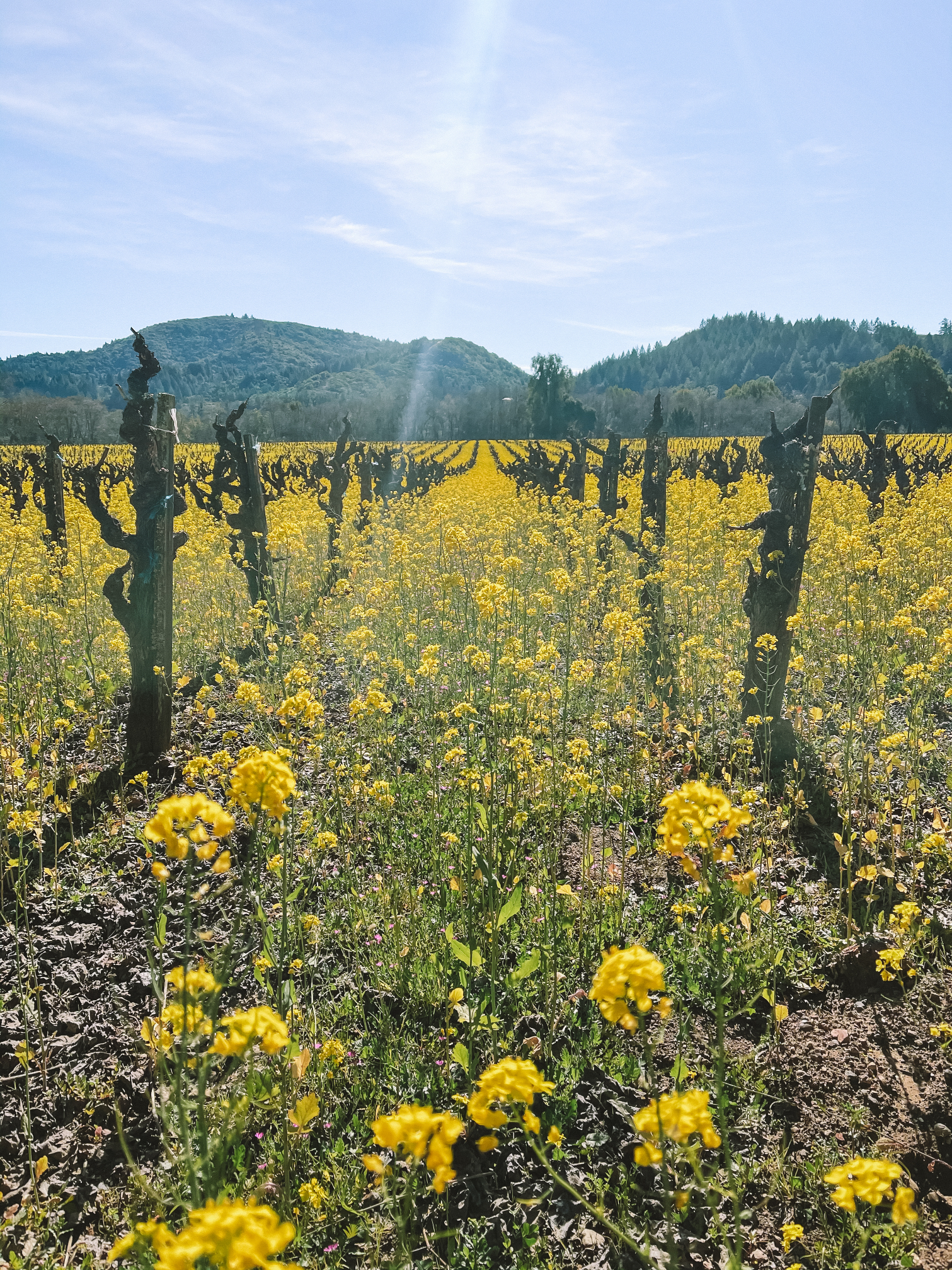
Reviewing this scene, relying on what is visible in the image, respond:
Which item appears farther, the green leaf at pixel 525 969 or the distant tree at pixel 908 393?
the distant tree at pixel 908 393

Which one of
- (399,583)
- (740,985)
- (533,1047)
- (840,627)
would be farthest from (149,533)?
(840,627)

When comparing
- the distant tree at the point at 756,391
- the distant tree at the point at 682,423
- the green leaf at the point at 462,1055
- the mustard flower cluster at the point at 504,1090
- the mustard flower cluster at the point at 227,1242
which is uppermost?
the distant tree at the point at 756,391

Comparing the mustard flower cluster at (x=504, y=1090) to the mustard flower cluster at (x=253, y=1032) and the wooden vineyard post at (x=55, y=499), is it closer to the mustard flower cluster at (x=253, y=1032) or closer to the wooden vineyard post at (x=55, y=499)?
the mustard flower cluster at (x=253, y=1032)

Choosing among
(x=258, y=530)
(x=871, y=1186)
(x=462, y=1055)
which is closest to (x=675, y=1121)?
(x=871, y=1186)

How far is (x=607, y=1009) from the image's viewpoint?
5.16 ft

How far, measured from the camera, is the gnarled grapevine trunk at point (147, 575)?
19.9ft

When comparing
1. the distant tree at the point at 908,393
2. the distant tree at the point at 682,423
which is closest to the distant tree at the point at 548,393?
the distant tree at the point at 682,423

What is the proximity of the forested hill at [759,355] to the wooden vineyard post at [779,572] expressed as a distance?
12694 centimetres

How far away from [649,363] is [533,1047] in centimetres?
18299

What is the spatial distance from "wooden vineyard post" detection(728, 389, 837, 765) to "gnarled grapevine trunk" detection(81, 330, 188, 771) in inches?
192

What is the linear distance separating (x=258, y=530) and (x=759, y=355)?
163 meters

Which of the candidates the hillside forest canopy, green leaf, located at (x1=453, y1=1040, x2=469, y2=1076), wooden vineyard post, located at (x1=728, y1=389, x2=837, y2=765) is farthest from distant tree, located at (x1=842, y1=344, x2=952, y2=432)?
green leaf, located at (x1=453, y1=1040, x2=469, y2=1076)

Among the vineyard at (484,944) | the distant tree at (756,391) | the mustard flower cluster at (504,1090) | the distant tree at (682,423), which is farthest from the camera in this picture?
the distant tree at (756,391)

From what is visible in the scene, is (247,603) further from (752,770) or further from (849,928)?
(849,928)
